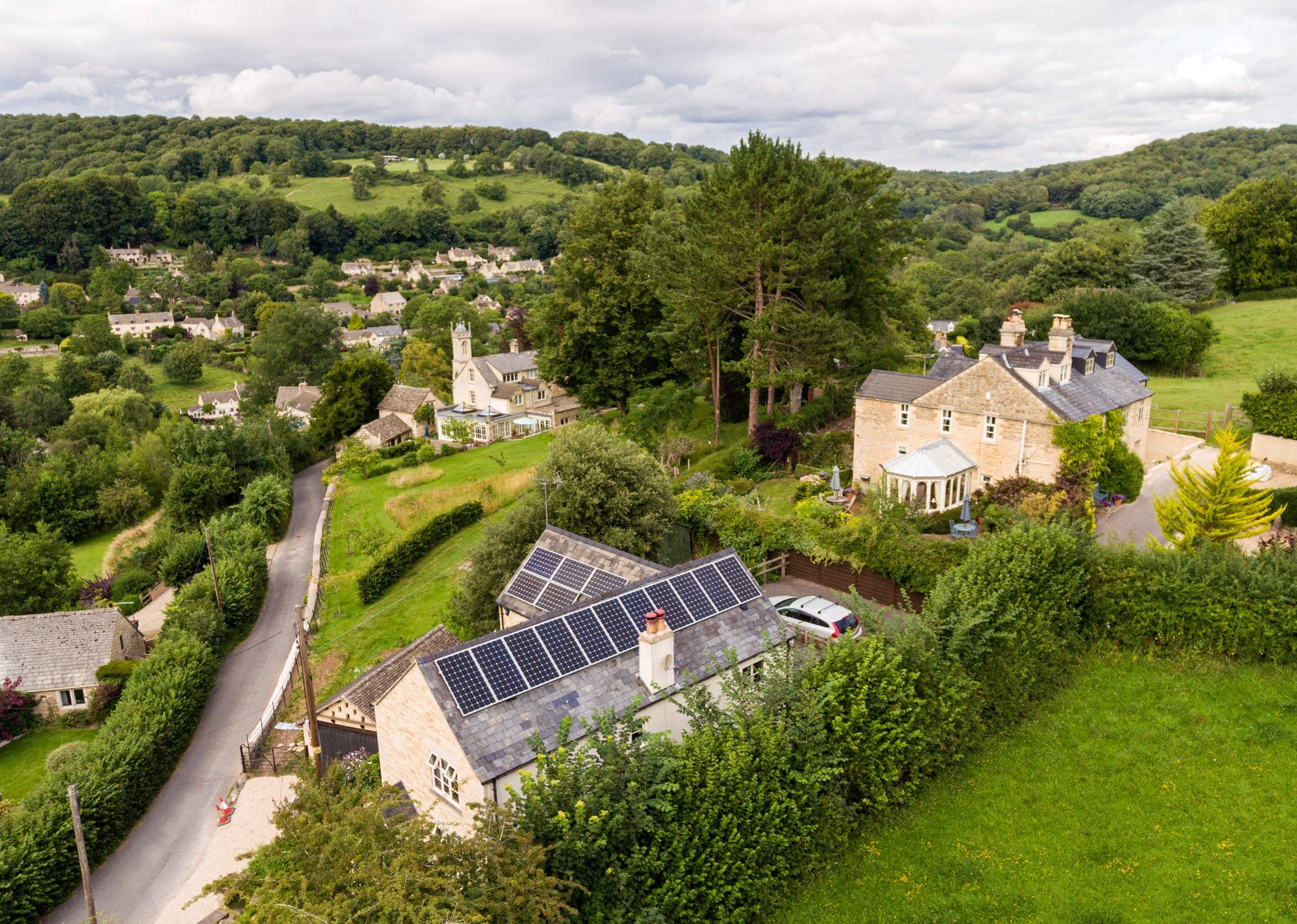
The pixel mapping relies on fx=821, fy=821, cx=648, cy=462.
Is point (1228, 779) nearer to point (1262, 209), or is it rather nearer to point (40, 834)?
point (40, 834)

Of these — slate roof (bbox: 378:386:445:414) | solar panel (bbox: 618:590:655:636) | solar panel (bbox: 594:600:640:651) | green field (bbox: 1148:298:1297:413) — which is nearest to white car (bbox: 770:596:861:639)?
solar panel (bbox: 618:590:655:636)

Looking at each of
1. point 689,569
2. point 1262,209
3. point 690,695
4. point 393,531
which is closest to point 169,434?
point 393,531

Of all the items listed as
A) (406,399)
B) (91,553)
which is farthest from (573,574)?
(406,399)

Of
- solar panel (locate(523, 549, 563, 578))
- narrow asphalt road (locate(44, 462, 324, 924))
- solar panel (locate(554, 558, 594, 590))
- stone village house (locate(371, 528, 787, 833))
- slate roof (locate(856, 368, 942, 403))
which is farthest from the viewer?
slate roof (locate(856, 368, 942, 403))

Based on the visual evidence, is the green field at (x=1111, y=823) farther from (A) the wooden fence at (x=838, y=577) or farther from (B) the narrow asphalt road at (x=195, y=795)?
(B) the narrow asphalt road at (x=195, y=795)

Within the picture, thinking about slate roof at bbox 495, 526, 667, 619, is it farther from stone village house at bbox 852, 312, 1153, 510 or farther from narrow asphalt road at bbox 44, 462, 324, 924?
stone village house at bbox 852, 312, 1153, 510

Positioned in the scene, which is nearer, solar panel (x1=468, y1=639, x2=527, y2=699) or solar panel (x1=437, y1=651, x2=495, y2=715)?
solar panel (x1=437, y1=651, x2=495, y2=715)

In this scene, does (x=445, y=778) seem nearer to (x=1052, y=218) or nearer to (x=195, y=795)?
(x=195, y=795)
